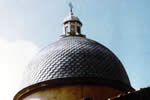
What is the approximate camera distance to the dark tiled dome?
16.6 metres

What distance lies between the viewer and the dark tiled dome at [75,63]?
1662 cm

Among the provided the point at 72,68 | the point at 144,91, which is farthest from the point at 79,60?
the point at 144,91

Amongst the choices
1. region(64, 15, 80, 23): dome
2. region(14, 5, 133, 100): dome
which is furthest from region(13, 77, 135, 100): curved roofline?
region(64, 15, 80, 23): dome

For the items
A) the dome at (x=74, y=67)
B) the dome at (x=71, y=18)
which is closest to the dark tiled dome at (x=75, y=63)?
the dome at (x=74, y=67)

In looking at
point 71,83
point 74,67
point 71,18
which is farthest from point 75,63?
point 71,18

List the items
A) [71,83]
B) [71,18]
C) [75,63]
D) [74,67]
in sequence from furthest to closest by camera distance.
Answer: [71,18]
[75,63]
[74,67]
[71,83]

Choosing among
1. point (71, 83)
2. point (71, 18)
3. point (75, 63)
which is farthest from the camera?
point (71, 18)

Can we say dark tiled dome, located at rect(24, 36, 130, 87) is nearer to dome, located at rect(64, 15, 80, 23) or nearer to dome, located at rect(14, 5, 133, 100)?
dome, located at rect(14, 5, 133, 100)

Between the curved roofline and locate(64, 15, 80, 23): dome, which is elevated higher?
locate(64, 15, 80, 23): dome

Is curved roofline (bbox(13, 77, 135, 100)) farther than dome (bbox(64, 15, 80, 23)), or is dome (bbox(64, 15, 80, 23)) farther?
dome (bbox(64, 15, 80, 23))

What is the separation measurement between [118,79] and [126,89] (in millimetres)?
596

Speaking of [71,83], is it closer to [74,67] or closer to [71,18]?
[74,67]

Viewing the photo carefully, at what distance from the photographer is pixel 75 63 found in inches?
666

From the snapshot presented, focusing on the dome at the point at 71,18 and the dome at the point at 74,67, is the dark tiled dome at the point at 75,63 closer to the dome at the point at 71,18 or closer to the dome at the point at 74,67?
the dome at the point at 74,67
